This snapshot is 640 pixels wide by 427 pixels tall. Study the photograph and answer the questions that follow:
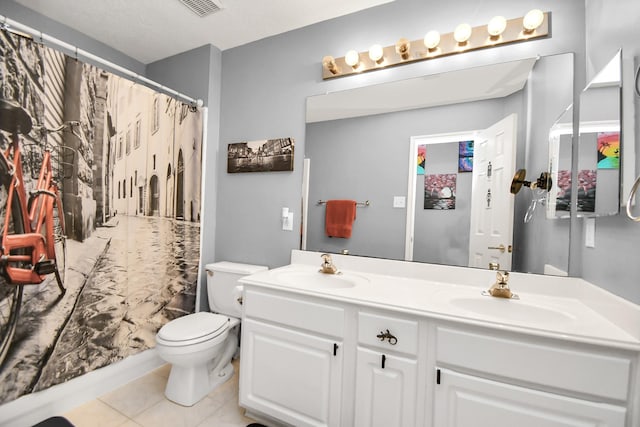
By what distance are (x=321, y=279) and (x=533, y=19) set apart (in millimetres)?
1760

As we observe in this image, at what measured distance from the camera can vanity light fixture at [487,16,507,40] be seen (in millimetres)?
1437

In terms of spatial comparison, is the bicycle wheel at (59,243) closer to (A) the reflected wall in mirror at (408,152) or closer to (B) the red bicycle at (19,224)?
(B) the red bicycle at (19,224)

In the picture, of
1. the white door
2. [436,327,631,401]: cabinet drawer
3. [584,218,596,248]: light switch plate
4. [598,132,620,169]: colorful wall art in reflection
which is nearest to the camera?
Result: [436,327,631,401]: cabinet drawer

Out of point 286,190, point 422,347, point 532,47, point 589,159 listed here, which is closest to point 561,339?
point 422,347

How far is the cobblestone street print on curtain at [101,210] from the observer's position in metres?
1.37

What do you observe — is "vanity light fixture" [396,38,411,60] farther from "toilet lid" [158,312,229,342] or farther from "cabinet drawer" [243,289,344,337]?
"toilet lid" [158,312,229,342]

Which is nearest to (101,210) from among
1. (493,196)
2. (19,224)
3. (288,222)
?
(19,224)

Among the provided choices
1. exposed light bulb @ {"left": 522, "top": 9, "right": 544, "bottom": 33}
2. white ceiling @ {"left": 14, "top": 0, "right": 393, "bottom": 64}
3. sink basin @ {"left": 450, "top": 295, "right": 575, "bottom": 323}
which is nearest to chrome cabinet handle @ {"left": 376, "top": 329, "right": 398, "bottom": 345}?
sink basin @ {"left": 450, "top": 295, "right": 575, "bottom": 323}

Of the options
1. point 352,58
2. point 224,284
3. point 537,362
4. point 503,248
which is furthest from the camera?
point 224,284

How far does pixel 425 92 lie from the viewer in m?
1.65

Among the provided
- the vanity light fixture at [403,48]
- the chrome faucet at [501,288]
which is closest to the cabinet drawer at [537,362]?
the chrome faucet at [501,288]

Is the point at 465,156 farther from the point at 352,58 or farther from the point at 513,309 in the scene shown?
the point at 352,58

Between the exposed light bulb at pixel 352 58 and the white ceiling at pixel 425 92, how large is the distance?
16cm

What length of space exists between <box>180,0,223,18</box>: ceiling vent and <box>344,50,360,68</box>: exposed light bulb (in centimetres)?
89
